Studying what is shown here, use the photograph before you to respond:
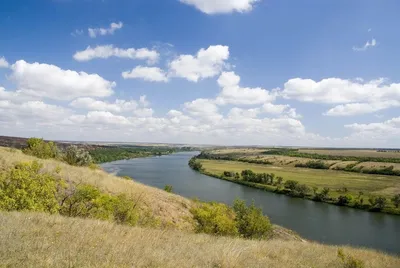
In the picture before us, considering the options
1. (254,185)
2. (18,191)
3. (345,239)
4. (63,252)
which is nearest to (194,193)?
(254,185)

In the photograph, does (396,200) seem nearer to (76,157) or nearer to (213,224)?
(213,224)

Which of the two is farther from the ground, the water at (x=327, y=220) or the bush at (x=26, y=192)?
the bush at (x=26, y=192)

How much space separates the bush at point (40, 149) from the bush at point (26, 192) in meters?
20.2

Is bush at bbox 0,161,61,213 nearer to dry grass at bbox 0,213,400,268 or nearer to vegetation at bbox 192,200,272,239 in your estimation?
dry grass at bbox 0,213,400,268

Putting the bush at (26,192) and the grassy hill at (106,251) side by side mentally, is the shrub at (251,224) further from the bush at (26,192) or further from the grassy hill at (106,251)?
the bush at (26,192)

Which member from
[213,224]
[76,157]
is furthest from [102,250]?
[76,157]

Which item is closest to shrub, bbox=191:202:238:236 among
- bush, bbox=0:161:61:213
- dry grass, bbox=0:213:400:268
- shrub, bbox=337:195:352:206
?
dry grass, bbox=0:213:400:268

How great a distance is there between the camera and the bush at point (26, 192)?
8.55 metres

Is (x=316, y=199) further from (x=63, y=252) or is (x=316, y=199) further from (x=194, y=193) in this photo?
(x=63, y=252)

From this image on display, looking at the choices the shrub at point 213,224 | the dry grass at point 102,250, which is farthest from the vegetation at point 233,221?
the dry grass at point 102,250

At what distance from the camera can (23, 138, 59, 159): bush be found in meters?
27.9

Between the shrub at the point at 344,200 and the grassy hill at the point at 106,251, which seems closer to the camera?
the grassy hill at the point at 106,251

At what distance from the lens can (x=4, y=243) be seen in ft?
14.9

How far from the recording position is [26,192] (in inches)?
345
